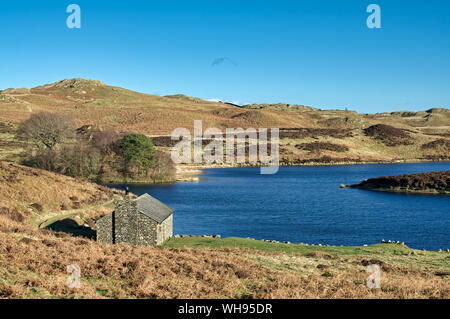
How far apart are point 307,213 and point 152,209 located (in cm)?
2926

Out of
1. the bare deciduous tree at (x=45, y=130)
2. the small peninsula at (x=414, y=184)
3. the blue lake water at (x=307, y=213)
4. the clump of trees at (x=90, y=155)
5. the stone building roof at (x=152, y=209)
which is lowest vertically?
the blue lake water at (x=307, y=213)

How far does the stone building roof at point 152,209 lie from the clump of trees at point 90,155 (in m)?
63.6

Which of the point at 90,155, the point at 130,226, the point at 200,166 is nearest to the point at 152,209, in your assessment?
the point at 130,226

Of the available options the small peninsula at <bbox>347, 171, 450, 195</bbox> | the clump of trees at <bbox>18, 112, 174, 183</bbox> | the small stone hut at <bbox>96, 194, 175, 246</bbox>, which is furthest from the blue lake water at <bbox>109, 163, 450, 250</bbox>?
the small stone hut at <bbox>96, 194, 175, 246</bbox>

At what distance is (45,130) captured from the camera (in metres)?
101

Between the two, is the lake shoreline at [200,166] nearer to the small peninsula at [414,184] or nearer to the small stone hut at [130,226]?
the small peninsula at [414,184]

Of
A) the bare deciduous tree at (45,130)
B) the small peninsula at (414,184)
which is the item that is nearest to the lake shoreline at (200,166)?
the bare deciduous tree at (45,130)

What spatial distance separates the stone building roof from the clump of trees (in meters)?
63.6

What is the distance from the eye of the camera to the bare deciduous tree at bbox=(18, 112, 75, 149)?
101000 millimetres

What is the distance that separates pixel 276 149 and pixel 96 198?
121473 millimetres

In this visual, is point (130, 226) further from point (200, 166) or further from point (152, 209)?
point (200, 166)

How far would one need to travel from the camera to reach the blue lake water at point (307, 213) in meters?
46.4

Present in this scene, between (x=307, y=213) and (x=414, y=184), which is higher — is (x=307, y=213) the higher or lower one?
the lower one

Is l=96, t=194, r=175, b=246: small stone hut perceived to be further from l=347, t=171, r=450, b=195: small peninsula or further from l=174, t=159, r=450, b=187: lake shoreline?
l=174, t=159, r=450, b=187: lake shoreline
